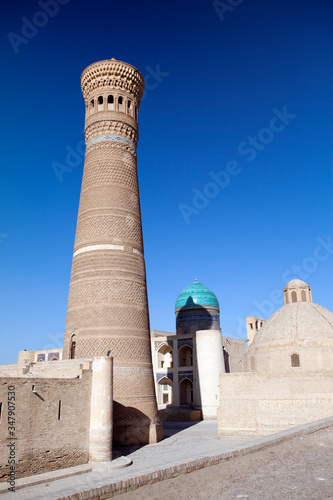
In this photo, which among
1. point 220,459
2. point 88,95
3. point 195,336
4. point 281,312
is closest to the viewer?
point 220,459

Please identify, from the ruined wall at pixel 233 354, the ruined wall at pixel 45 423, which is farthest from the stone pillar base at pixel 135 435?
the ruined wall at pixel 233 354

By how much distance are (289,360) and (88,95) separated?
1389 cm

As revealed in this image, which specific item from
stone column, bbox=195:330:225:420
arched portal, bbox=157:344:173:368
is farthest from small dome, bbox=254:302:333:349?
arched portal, bbox=157:344:173:368

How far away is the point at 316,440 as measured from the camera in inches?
363

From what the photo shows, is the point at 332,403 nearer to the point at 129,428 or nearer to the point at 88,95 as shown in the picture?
the point at 129,428

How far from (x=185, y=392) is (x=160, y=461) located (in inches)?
624

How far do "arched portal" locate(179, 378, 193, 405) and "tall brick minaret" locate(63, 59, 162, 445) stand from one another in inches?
459

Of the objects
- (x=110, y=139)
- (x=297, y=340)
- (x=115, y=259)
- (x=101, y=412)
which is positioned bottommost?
(x=101, y=412)

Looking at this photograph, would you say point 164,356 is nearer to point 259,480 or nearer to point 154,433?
point 154,433

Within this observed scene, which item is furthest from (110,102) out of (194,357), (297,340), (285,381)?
(194,357)

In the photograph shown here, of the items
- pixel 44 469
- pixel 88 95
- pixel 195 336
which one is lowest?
pixel 44 469

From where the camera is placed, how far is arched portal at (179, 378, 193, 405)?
25444 mm

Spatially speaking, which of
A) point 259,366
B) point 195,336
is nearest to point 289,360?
point 259,366

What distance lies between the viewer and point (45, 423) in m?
9.99
